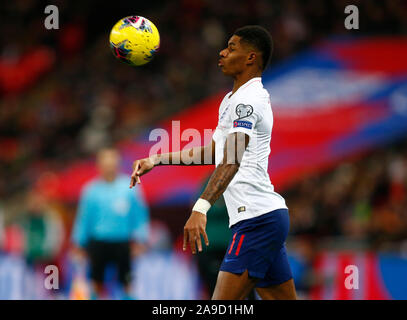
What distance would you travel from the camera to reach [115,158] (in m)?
8.64

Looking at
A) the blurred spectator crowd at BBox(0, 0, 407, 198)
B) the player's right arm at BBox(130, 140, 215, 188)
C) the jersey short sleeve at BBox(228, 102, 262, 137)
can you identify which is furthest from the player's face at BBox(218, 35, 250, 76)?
the blurred spectator crowd at BBox(0, 0, 407, 198)

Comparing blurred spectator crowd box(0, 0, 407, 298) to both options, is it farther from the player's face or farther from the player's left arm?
the player's left arm

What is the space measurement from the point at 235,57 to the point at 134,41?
39.1 inches

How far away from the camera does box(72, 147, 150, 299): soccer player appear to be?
8.73 metres

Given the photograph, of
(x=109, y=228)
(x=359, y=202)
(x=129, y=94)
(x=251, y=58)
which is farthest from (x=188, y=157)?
(x=129, y=94)

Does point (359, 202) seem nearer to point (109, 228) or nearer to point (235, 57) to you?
point (109, 228)

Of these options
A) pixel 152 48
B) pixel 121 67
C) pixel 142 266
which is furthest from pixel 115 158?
pixel 121 67

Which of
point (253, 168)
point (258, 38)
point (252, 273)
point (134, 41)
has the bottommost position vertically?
point (252, 273)

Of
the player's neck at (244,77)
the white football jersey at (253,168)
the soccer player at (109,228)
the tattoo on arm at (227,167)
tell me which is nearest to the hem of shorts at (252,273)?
the white football jersey at (253,168)

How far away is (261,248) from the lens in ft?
15.0

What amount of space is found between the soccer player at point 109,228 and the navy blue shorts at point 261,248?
4.31 meters

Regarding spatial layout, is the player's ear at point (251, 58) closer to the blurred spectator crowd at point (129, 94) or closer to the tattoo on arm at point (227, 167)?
the tattoo on arm at point (227, 167)
